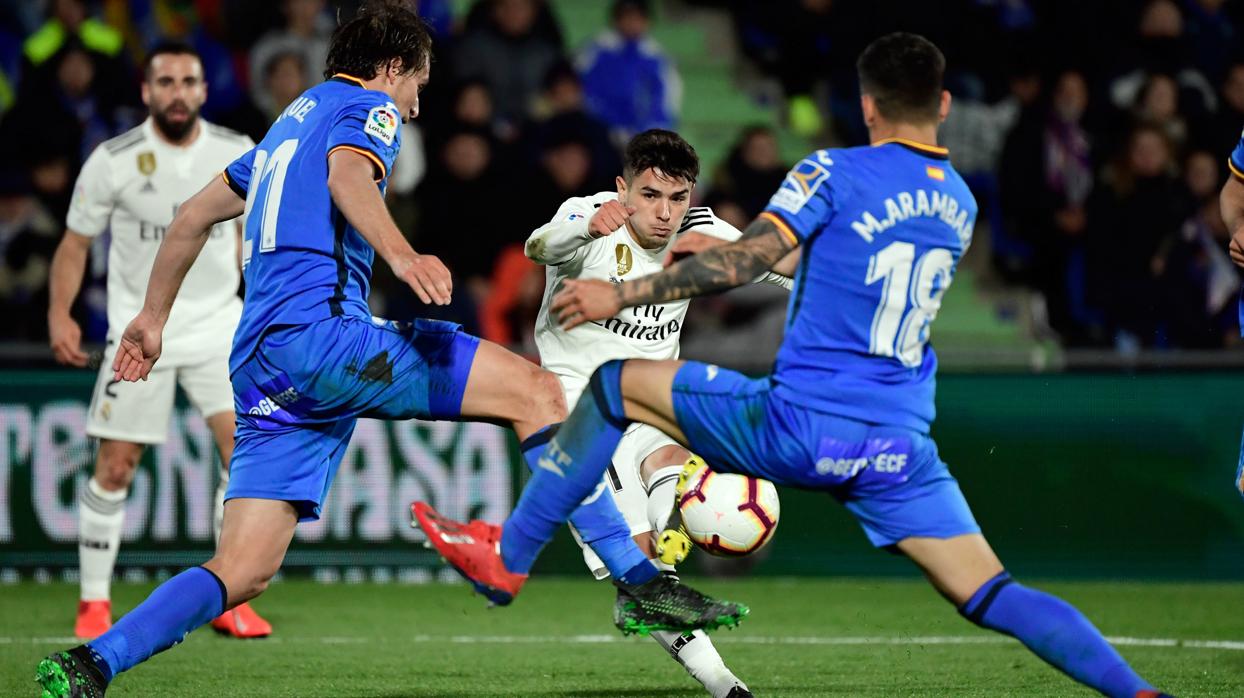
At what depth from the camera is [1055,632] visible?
555cm

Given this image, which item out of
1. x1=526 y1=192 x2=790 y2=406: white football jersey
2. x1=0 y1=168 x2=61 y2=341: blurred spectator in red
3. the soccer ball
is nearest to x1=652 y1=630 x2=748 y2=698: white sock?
the soccer ball

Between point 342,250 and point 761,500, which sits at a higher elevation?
point 342,250

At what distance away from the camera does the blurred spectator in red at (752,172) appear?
14.5m

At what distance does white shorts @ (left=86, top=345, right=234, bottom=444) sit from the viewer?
958 centimetres

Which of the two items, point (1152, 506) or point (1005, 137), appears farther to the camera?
point (1005, 137)

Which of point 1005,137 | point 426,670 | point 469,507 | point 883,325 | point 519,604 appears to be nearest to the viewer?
point 883,325

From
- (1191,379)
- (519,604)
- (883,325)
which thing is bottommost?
(519,604)

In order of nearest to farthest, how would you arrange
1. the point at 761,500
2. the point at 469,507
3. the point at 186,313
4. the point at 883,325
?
the point at 883,325 → the point at 761,500 → the point at 186,313 → the point at 469,507

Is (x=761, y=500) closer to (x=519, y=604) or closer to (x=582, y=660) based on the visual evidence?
(x=582, y=660)

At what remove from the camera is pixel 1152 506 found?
12.0 m

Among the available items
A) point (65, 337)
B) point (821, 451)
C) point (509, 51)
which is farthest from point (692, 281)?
point (509, 51)

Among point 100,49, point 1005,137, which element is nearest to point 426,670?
point 100,49

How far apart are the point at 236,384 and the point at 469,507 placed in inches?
222

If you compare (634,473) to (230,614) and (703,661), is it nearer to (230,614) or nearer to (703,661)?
(703,661)
